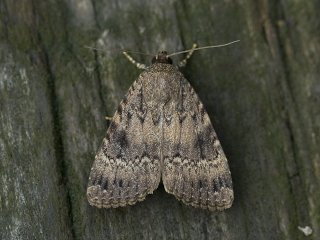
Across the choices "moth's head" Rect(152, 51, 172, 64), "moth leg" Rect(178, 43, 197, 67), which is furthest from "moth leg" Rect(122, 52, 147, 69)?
"moth leg" Rect(178, 43, 197, 67)

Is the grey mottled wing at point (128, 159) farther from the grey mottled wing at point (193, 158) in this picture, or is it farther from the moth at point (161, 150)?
the grey mottled wing at point (193, 158)

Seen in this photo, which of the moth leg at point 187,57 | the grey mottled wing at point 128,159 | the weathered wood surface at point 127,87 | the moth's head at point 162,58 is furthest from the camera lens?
the moth leg at point 187,57

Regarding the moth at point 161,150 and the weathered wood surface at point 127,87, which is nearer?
the weathered wood surface at point 127,87

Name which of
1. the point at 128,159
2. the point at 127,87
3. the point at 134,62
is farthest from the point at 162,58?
the point at 128,159

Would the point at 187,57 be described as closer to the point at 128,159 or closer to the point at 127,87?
the point at 127,87

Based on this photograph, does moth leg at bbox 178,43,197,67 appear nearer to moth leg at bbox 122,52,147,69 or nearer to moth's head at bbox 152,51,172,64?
moth's head at bbox 152,51,172,64


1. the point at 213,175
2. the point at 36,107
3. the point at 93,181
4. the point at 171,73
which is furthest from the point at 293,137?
the point at 36,107

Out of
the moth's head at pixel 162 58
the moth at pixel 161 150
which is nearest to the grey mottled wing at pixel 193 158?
the moth at pixel 161 150

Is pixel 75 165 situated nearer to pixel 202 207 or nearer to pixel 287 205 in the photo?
pixel 202 207
